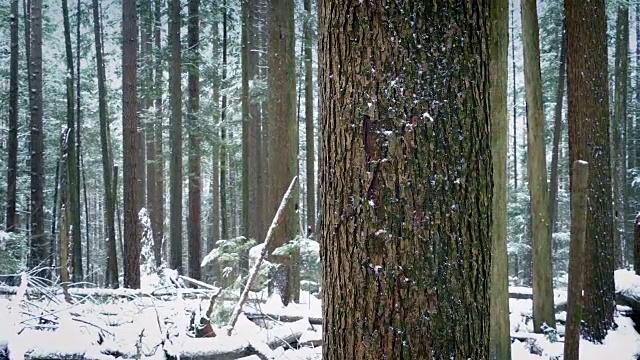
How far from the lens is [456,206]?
61.2 inches

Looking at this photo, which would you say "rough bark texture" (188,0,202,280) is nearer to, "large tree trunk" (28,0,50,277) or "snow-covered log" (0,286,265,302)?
"large tree trunk" (28,0,50,277)

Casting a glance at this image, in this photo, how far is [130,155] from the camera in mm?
11547

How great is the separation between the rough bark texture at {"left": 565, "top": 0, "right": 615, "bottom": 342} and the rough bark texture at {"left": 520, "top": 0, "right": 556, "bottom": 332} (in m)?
0.63

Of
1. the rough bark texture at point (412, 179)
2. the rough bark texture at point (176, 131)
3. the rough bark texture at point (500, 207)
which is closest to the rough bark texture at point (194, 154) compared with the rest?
the rough bark texture at point (176, 131)

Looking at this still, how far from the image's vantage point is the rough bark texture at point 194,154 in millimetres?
14516

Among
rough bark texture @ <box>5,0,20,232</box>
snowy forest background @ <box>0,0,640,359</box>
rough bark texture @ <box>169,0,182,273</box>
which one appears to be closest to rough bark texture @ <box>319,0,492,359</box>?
snowy forest background @ <box>0,0,640,359</box>

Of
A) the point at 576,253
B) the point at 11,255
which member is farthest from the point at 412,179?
the point at 11,255

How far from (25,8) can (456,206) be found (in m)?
23.8

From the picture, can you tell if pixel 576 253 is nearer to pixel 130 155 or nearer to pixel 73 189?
pixel 73 189

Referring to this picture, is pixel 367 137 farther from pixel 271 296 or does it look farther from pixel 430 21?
pixel 271 296

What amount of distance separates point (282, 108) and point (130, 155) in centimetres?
475

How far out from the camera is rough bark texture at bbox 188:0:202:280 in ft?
47.6

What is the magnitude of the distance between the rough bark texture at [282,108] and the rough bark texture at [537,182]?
402 centimetres

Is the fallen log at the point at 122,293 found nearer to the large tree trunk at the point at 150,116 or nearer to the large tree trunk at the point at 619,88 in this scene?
the large tree trunk at the point at 150,116
